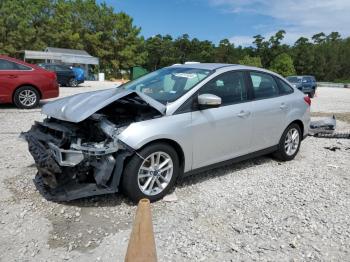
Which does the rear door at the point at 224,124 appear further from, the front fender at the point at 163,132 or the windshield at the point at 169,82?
the windshield at the point at 169,82

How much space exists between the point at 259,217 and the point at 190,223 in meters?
0.81

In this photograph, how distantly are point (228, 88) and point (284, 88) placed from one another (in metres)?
1.48

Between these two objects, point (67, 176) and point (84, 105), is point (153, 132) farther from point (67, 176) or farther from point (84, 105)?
point (67, 176)

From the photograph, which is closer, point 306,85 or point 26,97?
point 26,97

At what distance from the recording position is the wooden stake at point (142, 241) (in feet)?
8.13

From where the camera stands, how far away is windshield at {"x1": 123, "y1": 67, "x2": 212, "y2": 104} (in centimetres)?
470

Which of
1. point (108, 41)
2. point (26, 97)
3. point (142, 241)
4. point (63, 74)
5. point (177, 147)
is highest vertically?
point (108, 41)

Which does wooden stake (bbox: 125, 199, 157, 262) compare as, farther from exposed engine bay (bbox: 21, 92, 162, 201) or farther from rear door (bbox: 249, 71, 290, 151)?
rear door (bbox: 249, 71, 290, 151)

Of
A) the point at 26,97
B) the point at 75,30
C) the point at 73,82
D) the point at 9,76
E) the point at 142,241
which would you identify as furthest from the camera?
the point at 75,30

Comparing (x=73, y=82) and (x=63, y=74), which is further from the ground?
(x=63, y=74)

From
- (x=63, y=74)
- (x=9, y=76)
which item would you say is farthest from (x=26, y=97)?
(x=63, y=74)

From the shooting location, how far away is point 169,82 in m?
5.02

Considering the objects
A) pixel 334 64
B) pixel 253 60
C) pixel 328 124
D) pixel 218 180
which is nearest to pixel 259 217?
pixel 218 180

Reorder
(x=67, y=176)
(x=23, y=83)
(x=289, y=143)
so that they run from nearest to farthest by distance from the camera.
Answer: (x=67, y=176) → (x=289, y=143) → (x=23, y=83)
